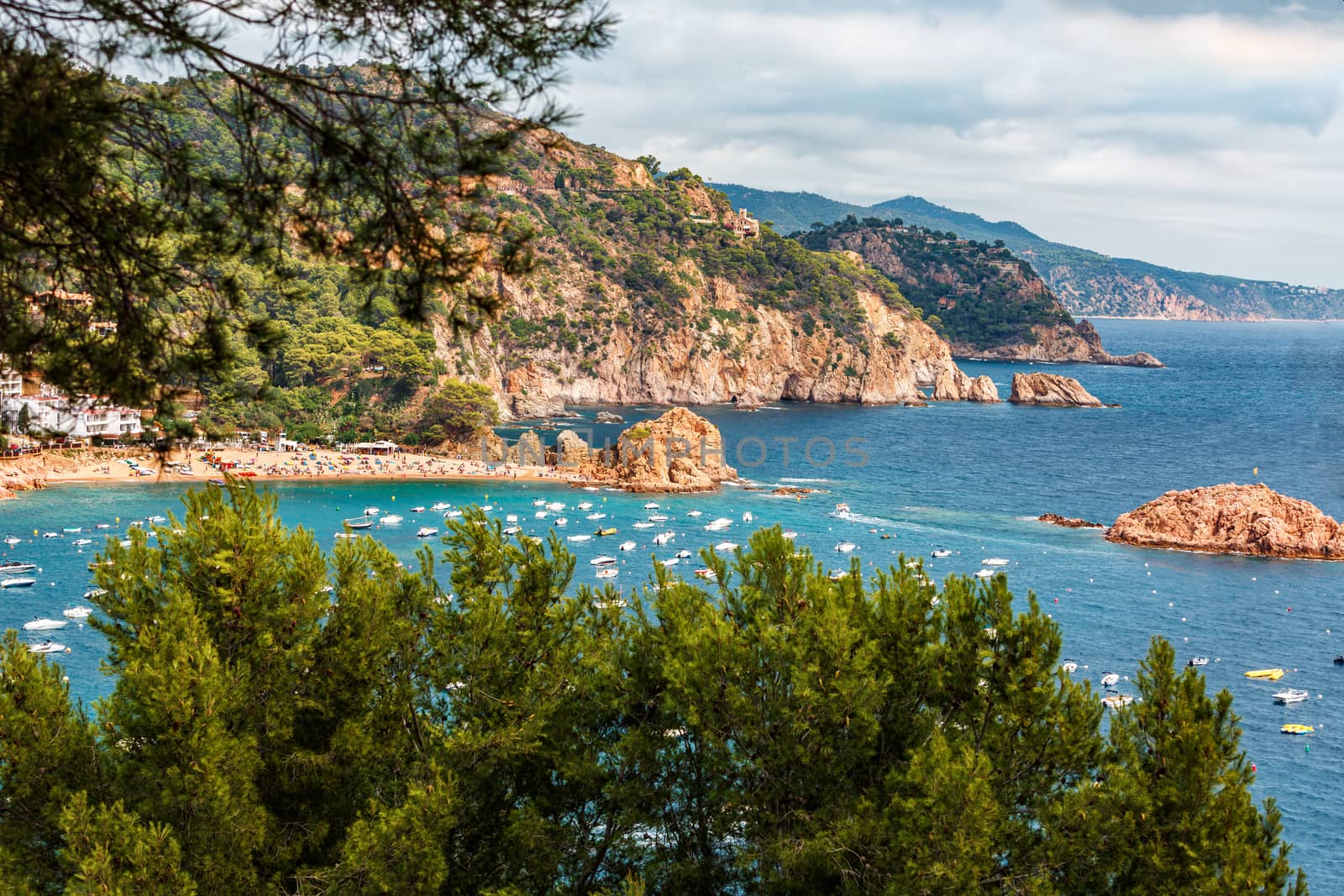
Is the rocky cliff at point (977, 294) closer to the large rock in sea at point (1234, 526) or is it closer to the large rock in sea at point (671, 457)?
the large rock in sea at point (671, 457)

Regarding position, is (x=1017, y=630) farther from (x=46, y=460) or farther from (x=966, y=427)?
(x=966, y=427)

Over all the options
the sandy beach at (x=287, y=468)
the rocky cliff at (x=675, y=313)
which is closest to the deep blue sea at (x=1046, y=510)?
the sandy beach at (x=287, y=468)

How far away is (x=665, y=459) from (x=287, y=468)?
20597 mm

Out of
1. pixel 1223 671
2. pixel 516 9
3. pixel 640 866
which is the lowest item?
pixel 1223 671

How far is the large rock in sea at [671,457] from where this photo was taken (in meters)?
60.8

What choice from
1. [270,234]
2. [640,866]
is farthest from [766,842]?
[270,234]

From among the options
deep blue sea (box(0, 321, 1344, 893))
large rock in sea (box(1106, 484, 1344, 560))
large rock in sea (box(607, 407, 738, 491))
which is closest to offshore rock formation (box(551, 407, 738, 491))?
large rock in sea (box(607, 407, 738, 491))

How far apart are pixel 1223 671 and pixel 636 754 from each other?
2647 cm

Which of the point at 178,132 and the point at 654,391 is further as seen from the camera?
the point at 654,391

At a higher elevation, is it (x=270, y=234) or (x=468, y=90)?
(x=468, y=90)

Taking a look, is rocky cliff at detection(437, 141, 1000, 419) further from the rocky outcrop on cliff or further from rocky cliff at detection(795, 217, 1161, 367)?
rocky cliff at detection(795, 217, 1161, 367)

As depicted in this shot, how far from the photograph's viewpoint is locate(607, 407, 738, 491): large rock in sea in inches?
2394

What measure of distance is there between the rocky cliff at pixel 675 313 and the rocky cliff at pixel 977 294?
31.0 metres

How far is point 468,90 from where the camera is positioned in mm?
6441
